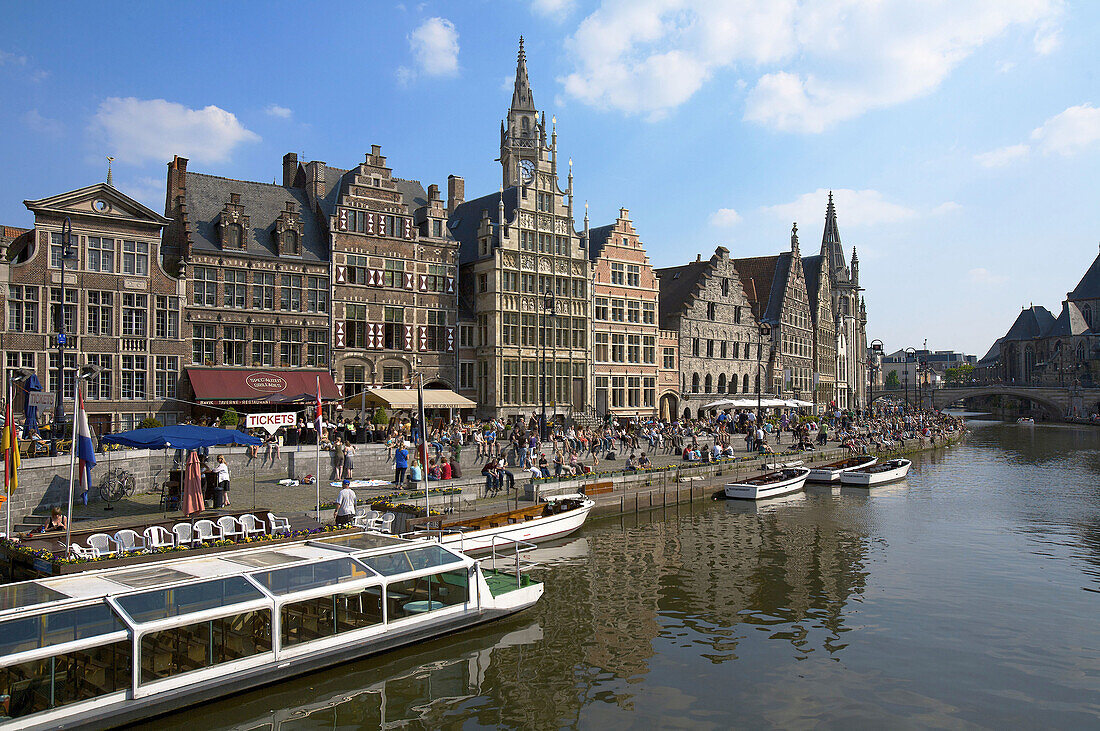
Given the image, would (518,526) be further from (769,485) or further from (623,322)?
(623,322)

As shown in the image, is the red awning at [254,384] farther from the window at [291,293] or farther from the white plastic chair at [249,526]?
the white plastic chair at [249,526]

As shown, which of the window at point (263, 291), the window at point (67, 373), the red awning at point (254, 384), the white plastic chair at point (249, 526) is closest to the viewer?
the white plastic chair at point (249, 526)

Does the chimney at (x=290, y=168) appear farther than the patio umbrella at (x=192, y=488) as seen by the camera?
Yes

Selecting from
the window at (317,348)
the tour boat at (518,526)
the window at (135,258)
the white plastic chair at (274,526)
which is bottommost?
the tour boat at (518,526)

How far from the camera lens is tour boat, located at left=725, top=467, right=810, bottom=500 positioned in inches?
1328

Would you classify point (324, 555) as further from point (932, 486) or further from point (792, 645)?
point (932, 486)

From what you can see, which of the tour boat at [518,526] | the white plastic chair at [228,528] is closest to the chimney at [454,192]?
the tour boat at [518,526]

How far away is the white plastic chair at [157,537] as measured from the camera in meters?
15.6

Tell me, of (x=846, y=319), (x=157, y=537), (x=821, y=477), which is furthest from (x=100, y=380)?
(x=846, y=319)

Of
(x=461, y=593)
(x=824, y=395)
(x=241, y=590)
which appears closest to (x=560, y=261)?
(x=461, y=593)

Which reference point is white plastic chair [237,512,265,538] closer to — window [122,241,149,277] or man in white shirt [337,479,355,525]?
man in white shirt [337,479,355,525]

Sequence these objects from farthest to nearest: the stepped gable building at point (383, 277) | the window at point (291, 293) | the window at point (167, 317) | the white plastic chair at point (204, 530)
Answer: the stepped gable building at point (383, 277) < the window at point (291, 293) < the window at point (167, 317) < the white plastic chair at point (204, 530)

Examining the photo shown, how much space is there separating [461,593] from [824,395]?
239 feet

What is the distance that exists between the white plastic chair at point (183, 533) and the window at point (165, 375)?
19.5m
